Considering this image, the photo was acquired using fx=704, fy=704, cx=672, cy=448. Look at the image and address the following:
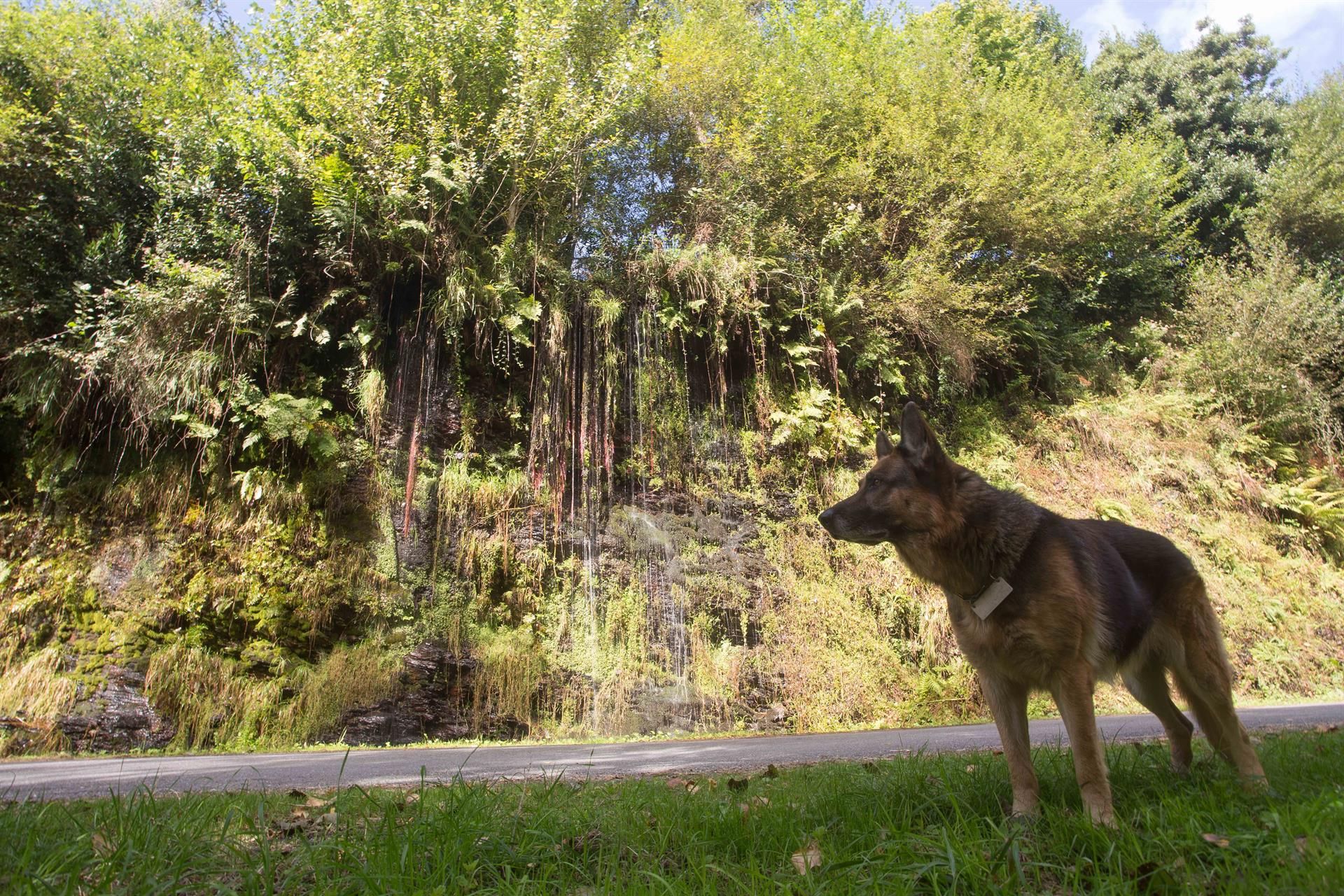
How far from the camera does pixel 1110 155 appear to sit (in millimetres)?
17484

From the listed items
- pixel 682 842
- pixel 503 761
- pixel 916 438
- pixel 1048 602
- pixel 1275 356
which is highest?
pixel 1275 356

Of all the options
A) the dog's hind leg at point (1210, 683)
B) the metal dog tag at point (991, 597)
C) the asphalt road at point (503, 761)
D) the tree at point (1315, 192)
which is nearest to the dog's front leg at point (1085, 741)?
the metal dog tag at point (991, 597)

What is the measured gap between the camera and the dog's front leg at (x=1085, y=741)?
2646 mm

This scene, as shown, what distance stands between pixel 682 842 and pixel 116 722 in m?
8.17

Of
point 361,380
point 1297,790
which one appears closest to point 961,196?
point 361,380

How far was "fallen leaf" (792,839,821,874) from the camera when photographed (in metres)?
2.04

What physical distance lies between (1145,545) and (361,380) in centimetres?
978

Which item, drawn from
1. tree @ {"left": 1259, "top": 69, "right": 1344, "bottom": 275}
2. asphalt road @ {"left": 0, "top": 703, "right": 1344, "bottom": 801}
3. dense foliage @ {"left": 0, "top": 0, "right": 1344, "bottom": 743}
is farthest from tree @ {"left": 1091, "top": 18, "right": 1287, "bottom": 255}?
asphalt road @ {"left": 0, "top": 703, "right": 1344, "bottom": 801}

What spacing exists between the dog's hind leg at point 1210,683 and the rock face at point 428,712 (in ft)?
23.8

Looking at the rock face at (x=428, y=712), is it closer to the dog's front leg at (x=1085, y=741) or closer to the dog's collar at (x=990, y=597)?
the dog's collar at (x=990, y=597)

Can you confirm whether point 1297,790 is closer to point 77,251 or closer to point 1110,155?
point 77,251

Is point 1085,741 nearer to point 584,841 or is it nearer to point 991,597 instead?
point 991,597

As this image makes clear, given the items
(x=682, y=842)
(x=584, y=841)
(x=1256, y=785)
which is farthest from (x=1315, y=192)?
(x=584, y=841)

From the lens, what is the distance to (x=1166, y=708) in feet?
11.6
